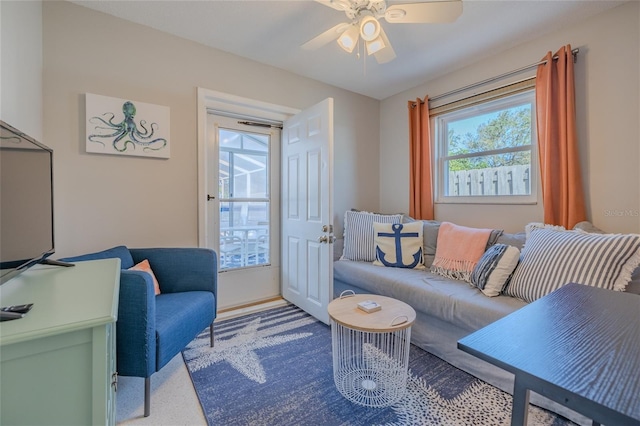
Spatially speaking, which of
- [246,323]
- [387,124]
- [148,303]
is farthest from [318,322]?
[387,124]

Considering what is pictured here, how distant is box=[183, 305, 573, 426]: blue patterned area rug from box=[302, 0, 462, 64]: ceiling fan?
2.06 meters

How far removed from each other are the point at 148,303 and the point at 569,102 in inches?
120

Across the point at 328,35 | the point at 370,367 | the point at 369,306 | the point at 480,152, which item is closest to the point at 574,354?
the point at 369,306

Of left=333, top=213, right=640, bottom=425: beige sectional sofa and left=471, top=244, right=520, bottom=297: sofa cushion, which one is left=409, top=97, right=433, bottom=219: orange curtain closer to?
left=333, top=213, right=640, bottom=425: beige sectional sofa

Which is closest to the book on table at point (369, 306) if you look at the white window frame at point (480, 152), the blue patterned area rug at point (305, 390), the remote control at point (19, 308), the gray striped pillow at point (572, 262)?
the blue patterned area rug at point (305, 390)

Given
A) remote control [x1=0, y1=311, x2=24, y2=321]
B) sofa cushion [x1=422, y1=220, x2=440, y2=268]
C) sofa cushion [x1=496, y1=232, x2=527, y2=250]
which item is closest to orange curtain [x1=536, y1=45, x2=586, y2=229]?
sofa cushion [x1=496, y1=232, x2=527, y2=250]

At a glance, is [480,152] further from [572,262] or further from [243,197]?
[243,197]

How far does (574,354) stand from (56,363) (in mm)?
1293

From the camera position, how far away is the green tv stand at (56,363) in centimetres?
69

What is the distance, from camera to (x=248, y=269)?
290 centimetres

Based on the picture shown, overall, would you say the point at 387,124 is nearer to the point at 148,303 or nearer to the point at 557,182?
the point at 557,182

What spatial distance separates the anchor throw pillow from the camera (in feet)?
8.52

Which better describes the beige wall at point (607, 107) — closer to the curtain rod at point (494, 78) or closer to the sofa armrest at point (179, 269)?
the curtain rod at point (494, 78)

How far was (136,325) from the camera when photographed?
4.39 feet
